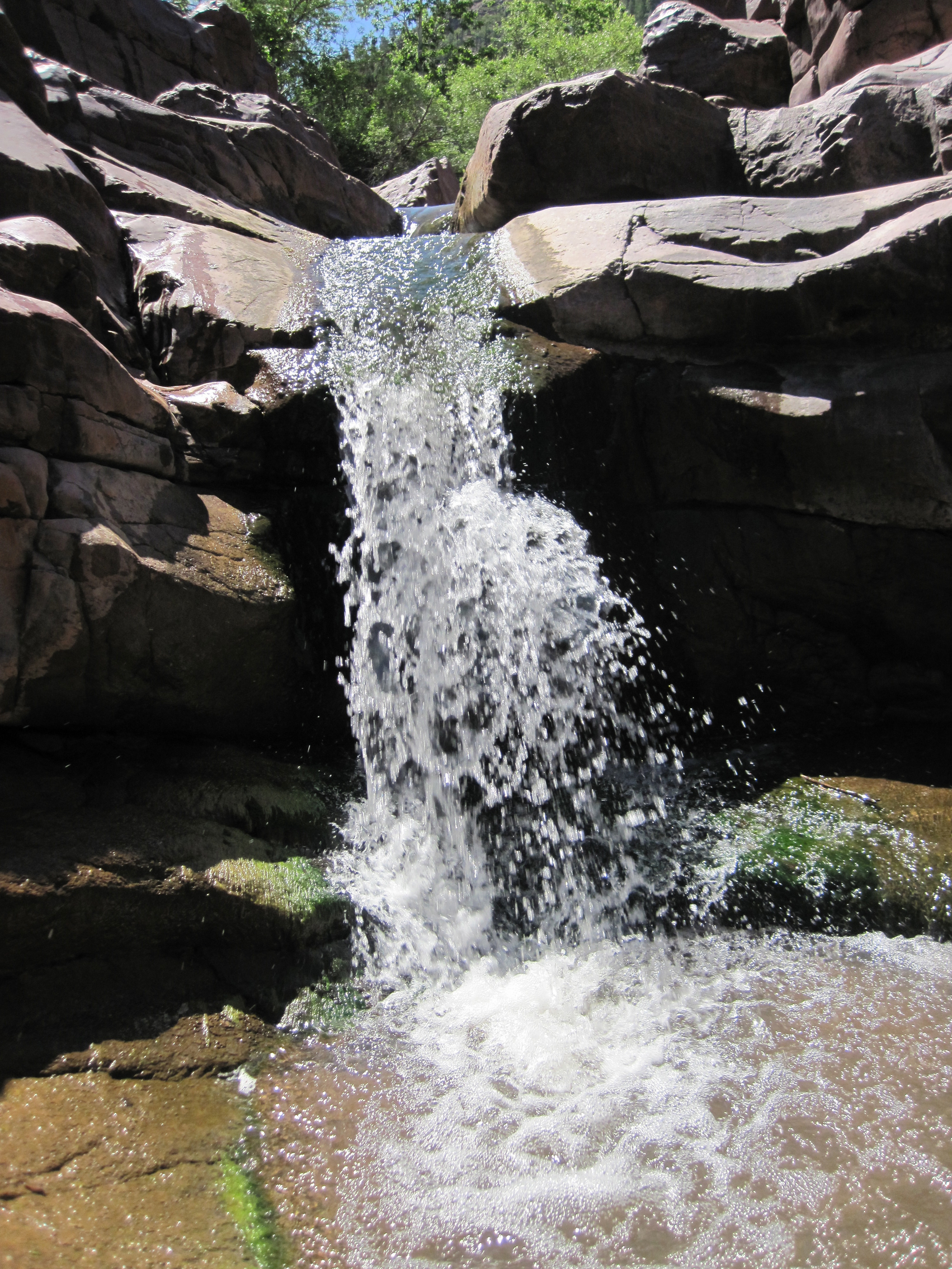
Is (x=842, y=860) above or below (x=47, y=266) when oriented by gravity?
below

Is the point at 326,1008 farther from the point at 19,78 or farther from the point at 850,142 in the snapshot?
the point at 850,142

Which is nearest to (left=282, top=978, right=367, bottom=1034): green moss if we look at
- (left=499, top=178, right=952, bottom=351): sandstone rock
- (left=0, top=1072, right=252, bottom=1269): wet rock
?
(left=0, top=1072, right=252, bottom=1269): wet rock

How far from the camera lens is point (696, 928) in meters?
3.83

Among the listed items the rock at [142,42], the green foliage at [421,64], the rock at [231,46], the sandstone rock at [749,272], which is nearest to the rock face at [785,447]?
the sandstone rock at [749,272]

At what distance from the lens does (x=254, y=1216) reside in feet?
7.95

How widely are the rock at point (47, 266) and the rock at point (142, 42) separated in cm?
463

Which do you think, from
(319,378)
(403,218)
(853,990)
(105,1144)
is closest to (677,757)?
(853,990)

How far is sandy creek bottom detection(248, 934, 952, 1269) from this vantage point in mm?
2348

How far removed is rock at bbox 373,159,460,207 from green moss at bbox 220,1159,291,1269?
42.5 ft

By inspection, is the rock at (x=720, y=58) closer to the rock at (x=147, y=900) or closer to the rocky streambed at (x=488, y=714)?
the rocky streambed at (x=488, y=714)

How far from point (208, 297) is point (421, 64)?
22.2 meters

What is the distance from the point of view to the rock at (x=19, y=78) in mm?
5992

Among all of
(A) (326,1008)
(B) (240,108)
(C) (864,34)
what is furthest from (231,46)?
(A) (326,1008)

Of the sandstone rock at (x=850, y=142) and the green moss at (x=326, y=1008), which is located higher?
the sandstone rock at (x=850, y=142)
